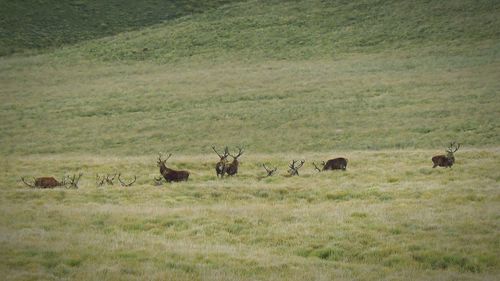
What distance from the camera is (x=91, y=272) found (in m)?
12.4

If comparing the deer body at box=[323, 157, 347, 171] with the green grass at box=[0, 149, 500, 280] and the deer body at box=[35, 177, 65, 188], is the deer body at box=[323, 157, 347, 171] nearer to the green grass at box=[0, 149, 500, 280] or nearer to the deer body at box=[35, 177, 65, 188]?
the green grass at box=[0, 149, 500, 280]

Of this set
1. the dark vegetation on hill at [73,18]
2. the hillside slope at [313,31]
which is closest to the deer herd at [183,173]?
the hillside slope at [313,31]

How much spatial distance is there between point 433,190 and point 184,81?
139 ft

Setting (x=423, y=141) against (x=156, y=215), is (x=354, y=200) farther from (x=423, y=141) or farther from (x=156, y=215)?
(x=423, y=141)

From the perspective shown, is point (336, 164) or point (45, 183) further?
point (336, 164)

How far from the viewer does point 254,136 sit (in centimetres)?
3859

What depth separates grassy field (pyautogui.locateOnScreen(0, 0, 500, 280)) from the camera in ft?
45.7

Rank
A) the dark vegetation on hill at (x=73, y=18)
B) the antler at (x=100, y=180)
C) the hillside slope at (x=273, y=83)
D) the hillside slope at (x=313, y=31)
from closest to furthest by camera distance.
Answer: the antler at (x=100, y=180) < the hillside slope at (x=273, y=83) < the hillside slope at (x=313, y=31) < the dark vegetation on hill at (x=73, y=18)

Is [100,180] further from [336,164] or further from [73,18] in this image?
[73,18]

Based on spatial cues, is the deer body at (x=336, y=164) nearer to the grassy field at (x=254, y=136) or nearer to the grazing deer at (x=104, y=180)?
the grassy field at (x=254, y=136)

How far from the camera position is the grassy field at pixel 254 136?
1392 cm

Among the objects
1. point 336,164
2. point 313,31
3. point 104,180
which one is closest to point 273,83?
point 313,31

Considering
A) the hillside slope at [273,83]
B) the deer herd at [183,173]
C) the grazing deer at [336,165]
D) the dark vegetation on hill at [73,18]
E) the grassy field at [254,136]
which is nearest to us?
the grassy field at [254,136]

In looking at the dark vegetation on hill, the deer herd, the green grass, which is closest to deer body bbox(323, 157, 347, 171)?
the deer herd
